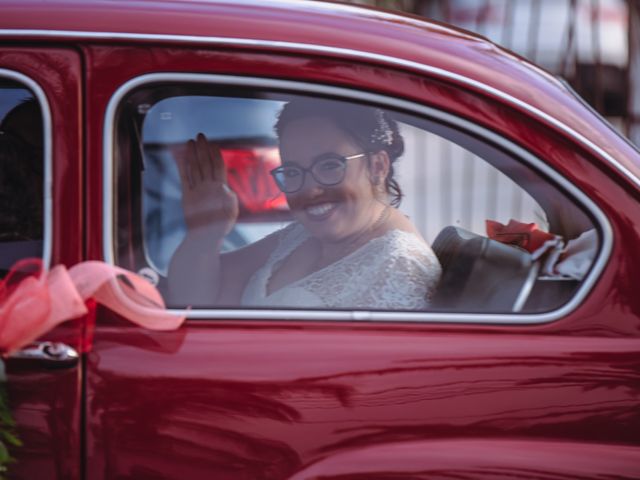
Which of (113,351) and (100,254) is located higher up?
(100,254)

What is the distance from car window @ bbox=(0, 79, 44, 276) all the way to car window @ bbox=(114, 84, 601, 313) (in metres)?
0.19

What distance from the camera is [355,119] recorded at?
2.32 m

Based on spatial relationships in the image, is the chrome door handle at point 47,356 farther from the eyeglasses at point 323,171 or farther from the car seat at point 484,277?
the car seat at point 484,277

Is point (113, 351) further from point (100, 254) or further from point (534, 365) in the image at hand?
point (534, 365)

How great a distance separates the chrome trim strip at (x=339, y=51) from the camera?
226 cm

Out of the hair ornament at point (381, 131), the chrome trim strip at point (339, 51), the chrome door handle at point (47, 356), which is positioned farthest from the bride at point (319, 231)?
the chrome door handle at point (47, 356)

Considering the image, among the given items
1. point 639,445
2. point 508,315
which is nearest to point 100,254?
point 508,315

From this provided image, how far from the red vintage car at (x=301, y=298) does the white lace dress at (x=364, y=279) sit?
0.11 ft

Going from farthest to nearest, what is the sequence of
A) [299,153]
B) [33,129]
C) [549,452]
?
[299,153]
[33,129]
[549,452]

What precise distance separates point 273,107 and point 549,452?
3.17ft

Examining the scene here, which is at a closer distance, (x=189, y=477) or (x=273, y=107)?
(x=189, y=477)

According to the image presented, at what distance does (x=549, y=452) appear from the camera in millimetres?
2152

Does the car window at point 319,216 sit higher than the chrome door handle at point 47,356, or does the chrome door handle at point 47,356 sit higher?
the car window at point 319,216

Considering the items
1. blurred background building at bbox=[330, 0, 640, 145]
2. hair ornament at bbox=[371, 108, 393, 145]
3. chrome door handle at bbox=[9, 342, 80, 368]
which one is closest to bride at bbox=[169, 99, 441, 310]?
hair ornament at bbox=[371, 108, 393, 145]
